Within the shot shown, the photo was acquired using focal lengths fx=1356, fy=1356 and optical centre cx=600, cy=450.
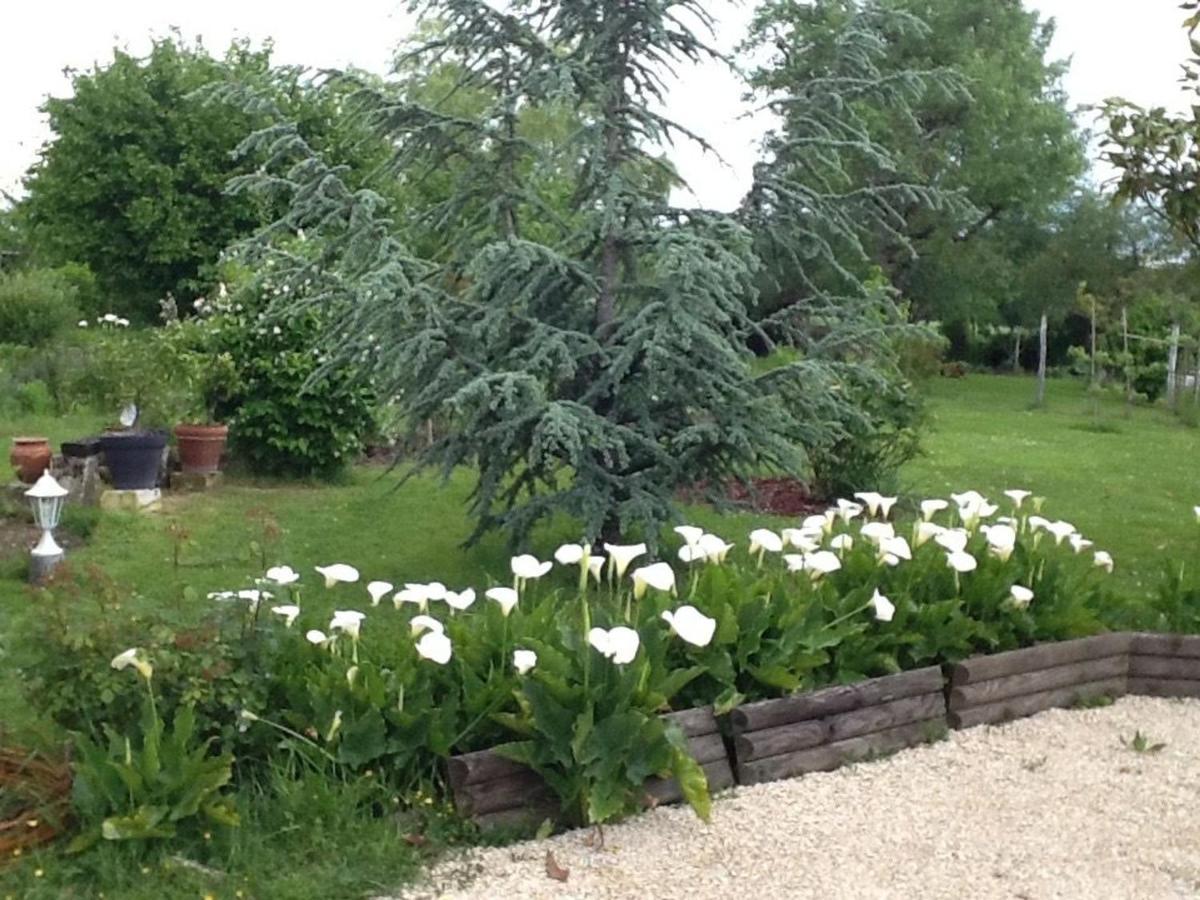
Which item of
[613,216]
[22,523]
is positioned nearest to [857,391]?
[613,216]

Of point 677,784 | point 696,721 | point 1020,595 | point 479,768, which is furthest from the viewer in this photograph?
point 1020,595

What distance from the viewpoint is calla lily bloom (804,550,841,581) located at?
484 centimetres

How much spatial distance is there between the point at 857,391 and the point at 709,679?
5735 millimetres

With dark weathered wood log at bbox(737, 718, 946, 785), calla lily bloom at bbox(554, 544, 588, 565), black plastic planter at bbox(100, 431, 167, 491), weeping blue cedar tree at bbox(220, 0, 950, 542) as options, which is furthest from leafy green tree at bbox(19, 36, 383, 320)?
dark weathered wood log at bbox(737, 718, 946, 785)

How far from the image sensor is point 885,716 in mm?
4742

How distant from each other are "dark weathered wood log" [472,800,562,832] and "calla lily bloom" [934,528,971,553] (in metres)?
1.95

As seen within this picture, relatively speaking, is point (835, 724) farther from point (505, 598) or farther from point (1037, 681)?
point (505, 598)

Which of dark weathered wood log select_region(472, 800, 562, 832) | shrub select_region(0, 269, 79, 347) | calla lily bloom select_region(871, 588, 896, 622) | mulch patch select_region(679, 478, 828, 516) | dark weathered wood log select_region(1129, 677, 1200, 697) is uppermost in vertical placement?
shrub select_region(0, 269, 79, 347)

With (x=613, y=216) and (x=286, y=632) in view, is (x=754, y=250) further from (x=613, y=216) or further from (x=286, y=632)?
(x=286, y=632)

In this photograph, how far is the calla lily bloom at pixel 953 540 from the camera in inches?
200

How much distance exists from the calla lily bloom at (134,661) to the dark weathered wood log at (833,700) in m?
1.81

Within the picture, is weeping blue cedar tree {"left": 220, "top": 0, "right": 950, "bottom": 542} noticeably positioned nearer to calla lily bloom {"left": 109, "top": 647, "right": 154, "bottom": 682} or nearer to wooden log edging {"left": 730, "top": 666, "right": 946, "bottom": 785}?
wooden log edging {"left": 730, "top": 666, "right": 946, "bottom": 785}

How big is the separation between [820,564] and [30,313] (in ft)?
47.7

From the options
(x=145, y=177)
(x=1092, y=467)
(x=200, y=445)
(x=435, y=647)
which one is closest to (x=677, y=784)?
(x=435, y=647)
